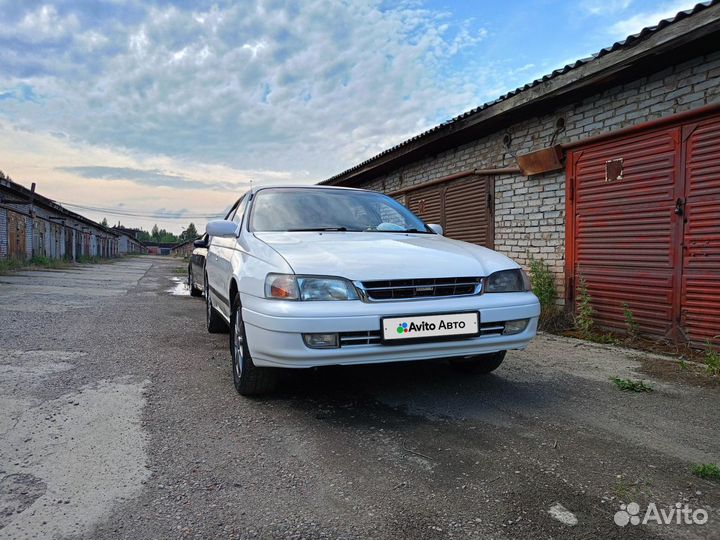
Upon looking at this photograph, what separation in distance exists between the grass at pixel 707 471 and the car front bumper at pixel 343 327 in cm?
110

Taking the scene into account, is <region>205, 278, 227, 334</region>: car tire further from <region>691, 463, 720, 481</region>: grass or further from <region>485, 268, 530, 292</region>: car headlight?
<region>691, 463, 720, 481</region>: grass

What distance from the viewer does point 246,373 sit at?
9.71 feet

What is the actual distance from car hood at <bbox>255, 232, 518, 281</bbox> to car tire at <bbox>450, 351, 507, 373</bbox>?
2.50ft

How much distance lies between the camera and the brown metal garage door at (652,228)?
441 centimetres

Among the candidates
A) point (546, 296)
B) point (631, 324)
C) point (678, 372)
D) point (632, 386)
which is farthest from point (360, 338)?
point (546, 296)

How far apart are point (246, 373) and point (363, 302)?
968mm

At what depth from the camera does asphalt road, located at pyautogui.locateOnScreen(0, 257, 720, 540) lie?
67.5 inches

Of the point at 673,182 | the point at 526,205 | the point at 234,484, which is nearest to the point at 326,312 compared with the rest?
the point at 234,484

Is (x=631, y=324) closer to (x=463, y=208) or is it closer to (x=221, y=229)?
(x=463, y=208)

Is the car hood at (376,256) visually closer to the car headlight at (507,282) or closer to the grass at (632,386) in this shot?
the car headlight at (507,282)

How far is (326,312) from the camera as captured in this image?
2.48 m

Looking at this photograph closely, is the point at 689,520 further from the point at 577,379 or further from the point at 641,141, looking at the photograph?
the point at 641,141

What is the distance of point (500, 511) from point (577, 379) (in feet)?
7.21

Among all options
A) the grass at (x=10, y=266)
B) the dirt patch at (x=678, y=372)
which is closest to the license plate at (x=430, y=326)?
the dirt patch at (x=678, y=372)
